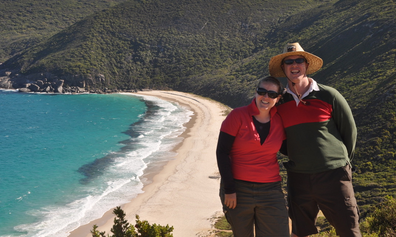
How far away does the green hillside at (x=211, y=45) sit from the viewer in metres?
34.1

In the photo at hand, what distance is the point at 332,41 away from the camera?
4066cm

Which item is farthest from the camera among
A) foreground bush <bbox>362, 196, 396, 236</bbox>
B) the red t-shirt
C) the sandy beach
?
the sandy beach

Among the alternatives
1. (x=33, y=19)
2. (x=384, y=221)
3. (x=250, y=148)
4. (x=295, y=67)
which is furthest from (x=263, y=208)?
(x=33, y=19)

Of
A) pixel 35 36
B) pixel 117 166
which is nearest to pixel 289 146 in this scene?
pixel 117 166

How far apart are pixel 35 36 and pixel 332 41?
86.4 meters

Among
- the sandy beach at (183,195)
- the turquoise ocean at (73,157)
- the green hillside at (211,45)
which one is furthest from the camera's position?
the green hillside at (211,45)

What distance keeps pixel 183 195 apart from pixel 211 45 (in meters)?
58.1

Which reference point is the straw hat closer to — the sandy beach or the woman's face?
the woman's face

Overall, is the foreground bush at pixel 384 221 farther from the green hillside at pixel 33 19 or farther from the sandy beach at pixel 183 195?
the green hillside at pixel 33 19

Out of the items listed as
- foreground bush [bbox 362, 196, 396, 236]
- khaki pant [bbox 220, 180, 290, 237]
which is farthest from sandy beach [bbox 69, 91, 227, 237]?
khaki pant [bbox 220, 180, 290, 237]

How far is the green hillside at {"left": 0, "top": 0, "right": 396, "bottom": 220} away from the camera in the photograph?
34062mm

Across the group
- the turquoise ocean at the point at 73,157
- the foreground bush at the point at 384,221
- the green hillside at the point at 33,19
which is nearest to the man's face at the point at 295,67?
the foreground bush at the point at 384,221

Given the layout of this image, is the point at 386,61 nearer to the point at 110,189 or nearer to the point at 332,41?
the point at 332,41

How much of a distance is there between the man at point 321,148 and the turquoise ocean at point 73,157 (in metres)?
13.0
